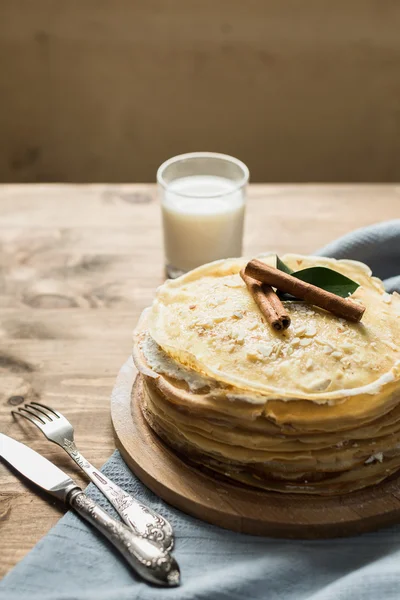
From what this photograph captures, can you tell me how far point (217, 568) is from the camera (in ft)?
4.23

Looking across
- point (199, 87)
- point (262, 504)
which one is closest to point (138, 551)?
point (262, 504)

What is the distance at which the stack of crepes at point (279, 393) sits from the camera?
1322 millimetres

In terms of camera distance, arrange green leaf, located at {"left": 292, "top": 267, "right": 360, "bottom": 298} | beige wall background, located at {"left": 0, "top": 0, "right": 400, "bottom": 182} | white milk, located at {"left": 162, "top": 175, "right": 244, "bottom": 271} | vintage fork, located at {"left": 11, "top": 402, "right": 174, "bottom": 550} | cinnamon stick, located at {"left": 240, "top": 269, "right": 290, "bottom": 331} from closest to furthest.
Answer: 1. vintage fork, located at {"left": 11, "top": 402, "right": 174, "bottom": 550}
2. cinnamon stick, located at {"left": 240, "top": 269, "right": 290, "bottom": 331}
3. green leaf, located at {"left": 292, "top": 267, "right": 360, "bottom": 298}
4. white milk, located at {"left": 162, "top": 175, "right": 244, "bottom": 271}
5. beige wall background, located at {"left": 0, "top": 0, "right": 400, "bottom": 182}

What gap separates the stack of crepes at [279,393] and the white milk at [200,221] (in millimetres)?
674

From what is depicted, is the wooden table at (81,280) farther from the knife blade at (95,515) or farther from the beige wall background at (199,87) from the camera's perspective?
the beige wall background at (199,87)

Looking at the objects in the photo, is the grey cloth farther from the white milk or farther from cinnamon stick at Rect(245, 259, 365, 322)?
the white milk

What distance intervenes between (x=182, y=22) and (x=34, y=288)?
6.19 ft

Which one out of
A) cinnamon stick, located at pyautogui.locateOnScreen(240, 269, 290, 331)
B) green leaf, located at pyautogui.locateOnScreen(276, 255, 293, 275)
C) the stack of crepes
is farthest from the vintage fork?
green leaf, located at pyautogui.locateOnScreen(276, 255, 293, 275)

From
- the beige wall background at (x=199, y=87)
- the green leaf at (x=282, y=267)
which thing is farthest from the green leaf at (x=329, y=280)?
the beige wall background at (x=199, y=87)

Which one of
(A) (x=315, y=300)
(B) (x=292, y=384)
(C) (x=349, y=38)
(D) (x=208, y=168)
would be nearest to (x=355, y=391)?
(B) (x=292, y=384)

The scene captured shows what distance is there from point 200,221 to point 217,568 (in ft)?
3.73

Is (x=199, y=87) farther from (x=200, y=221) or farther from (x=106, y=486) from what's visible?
(x=106, y=486)

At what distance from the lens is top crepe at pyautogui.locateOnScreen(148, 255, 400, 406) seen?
4.37ft

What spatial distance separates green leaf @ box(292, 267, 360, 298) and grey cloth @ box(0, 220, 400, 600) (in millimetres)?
492
